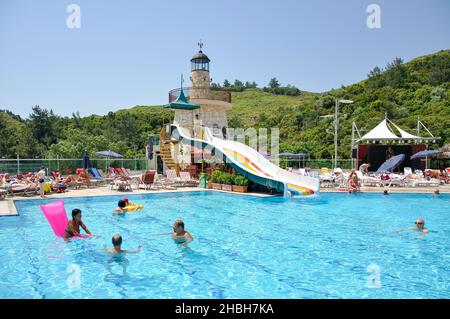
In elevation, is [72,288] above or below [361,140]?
below

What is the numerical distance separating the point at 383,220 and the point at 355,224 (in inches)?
41.2

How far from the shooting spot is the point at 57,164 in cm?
1930

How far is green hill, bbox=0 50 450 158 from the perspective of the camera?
33031mm

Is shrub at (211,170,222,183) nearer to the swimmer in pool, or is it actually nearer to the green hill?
the swimmer in pool

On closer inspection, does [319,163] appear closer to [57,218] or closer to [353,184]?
[353,184]

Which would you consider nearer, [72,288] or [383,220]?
[72,288]

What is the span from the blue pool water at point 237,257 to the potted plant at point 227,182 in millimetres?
4382

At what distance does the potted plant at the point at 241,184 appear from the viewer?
15.2 metres

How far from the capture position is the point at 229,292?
4.80 metres

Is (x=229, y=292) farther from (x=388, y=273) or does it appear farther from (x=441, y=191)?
(x=441, y=191)

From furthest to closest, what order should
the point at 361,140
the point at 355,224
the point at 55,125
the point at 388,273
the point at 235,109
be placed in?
the point at 235,109 → the point at 55,125 → the point at 361,140 → the point at 355,224 → the point at 388,273

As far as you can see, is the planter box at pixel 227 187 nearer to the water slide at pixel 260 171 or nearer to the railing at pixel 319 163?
the water slide at pixel 260 171
